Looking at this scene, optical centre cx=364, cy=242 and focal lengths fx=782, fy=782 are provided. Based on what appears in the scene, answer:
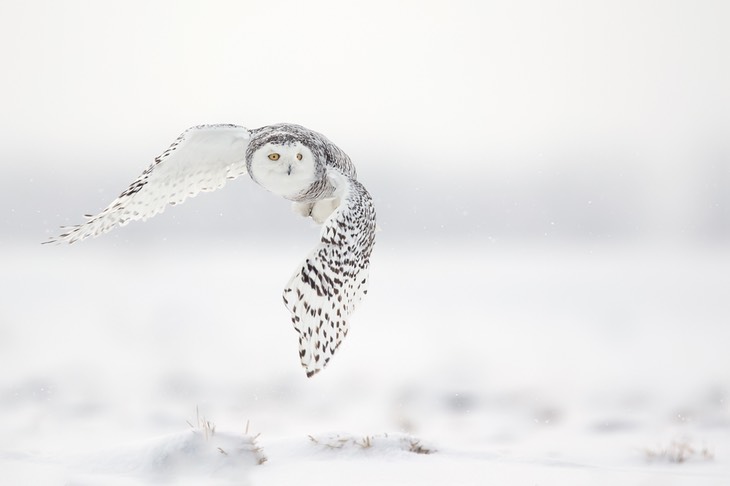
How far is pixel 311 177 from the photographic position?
73.4 inches

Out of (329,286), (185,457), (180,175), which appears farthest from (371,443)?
(329,286)

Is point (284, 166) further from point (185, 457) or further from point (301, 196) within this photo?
point (185, 457)

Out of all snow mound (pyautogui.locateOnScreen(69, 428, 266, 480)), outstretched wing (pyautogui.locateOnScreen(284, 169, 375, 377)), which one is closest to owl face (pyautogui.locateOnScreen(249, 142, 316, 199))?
outstretched wing (pyautogui.locateOnScreen(284, 169, 375, 377))

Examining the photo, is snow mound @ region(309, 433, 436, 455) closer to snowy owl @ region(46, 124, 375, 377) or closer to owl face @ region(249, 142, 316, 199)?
snowy owl @ region(46, 124, 375, 377)

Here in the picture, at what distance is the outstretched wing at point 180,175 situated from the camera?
2.05 meters

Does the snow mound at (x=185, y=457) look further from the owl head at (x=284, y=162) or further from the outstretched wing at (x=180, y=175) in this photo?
the owl head at (x=284, y=162)

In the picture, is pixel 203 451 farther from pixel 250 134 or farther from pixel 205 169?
pixel 250 134

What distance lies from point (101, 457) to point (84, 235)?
1558 millimetres

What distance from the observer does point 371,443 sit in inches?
127

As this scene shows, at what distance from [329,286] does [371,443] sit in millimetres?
1728

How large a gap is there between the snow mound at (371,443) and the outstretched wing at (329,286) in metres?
1.57

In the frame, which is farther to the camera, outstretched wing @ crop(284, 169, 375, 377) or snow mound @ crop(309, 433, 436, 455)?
snow mound @ crop(309, 433, 436, 455)

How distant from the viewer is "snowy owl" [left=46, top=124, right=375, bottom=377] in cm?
166

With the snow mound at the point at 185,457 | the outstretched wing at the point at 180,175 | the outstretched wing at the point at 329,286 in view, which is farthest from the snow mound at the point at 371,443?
the outstretched wing at the point at 329,286
